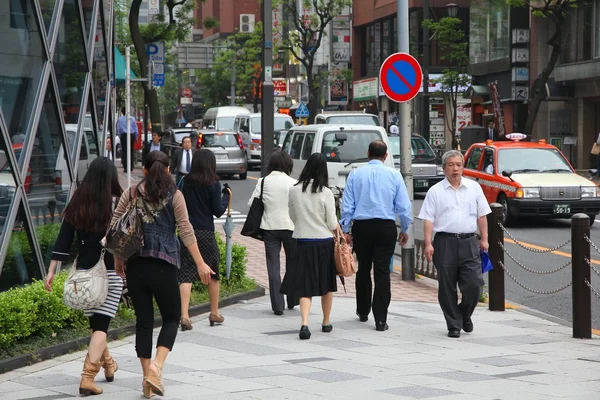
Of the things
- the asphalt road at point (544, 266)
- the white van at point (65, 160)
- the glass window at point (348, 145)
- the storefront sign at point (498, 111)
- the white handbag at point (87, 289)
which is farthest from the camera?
the storefront sign at point (498, 111)

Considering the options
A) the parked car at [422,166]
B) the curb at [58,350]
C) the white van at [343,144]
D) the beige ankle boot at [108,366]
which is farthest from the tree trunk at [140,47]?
the beige ankle boot at [108,366]

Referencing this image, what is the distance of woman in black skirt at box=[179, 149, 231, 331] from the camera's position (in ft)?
33.6

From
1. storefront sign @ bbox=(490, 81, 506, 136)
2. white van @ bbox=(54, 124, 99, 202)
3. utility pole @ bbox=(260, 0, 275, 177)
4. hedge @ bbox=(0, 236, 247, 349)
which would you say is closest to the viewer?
hedge @ bbox=(0, 236, 247, 349)

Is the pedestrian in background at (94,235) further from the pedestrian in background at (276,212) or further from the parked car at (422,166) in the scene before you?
the parked car at (422,166)

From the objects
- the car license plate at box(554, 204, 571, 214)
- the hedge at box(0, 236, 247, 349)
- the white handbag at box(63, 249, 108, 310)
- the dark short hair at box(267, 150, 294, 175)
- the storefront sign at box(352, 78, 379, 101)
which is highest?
the storefront sign at box(352, 78, 379, 101)

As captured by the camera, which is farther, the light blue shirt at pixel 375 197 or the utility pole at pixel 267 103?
the utility pole at pixel 267 103

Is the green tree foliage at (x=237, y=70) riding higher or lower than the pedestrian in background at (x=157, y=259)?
higher

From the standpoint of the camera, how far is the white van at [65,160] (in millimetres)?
12156

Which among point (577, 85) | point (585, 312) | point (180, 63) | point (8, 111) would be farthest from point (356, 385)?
point (180, 63)

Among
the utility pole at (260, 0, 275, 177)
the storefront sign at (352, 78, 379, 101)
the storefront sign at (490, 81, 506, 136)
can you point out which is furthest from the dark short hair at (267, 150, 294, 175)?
the storefront sign at (352, 78, 379, 101)

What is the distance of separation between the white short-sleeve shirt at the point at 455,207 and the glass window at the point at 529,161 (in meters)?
11.6

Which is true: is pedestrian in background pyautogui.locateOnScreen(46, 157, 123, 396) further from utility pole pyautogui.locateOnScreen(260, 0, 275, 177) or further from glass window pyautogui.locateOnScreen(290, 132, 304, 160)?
utility pole pyautogui.locateOnScreen(260, 0, 275, 177)

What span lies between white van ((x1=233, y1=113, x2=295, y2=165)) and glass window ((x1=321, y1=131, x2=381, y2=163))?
19146 mm

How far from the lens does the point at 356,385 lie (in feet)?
25.2
